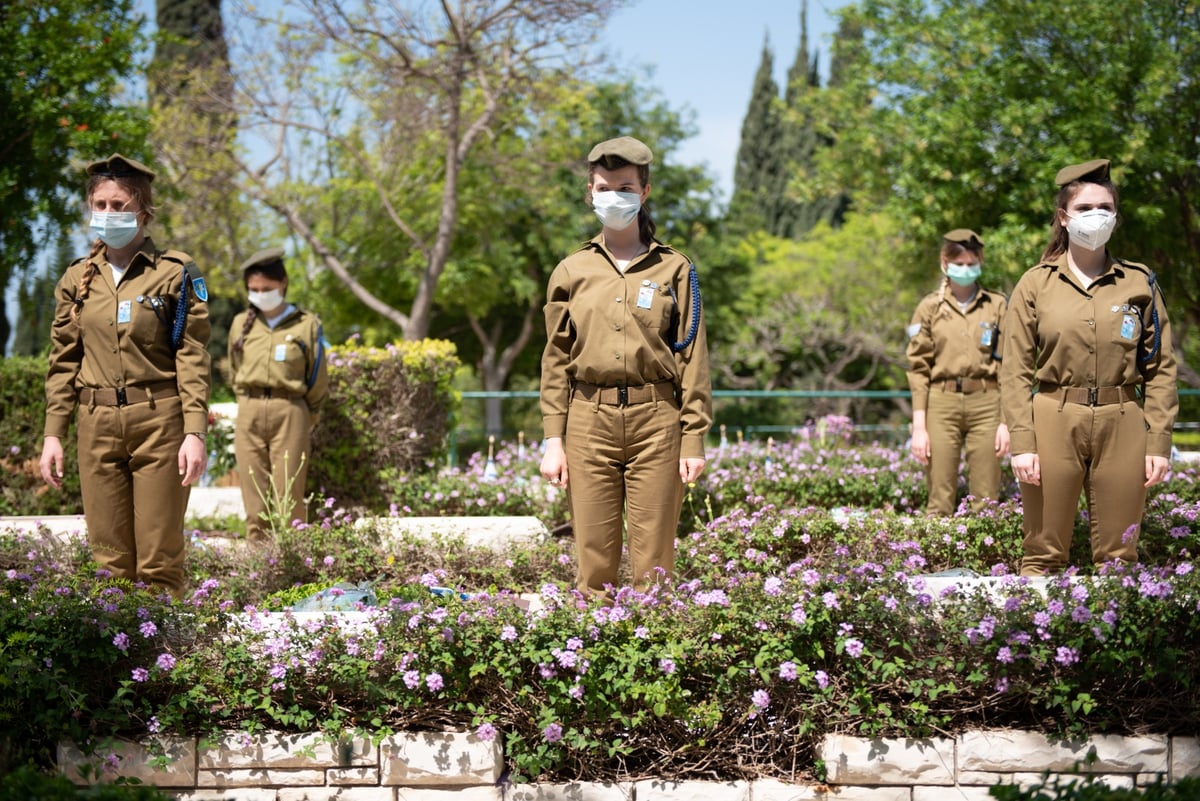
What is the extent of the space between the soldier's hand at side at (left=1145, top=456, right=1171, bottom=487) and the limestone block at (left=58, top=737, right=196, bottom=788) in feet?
13.4

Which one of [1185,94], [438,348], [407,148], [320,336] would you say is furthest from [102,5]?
[1185,94]

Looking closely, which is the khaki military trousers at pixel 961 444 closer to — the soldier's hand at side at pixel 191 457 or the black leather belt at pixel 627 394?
the black leather belt at pixel 627 394

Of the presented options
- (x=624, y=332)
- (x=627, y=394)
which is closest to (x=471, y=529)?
(x=627, y=394)

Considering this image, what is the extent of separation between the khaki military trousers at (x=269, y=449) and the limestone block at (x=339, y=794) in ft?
11.7

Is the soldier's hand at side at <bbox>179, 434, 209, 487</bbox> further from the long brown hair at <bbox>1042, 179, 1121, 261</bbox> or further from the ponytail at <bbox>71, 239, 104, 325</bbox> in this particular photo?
the long brown hair at <bbox>1042, 179, 1121, 261</bbox>

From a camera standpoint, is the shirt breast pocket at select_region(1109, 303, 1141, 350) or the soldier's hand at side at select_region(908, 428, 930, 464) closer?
the shirt breast pocket at select_region(1109, 303, 1141, 350)

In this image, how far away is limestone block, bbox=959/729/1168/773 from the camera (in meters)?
3.62

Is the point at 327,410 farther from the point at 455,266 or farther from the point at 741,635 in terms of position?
the point at 455,266

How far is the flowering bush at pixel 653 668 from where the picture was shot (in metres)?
3.67

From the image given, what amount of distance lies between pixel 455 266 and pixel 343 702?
21.0 metres

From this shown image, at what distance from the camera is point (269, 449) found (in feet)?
23.5

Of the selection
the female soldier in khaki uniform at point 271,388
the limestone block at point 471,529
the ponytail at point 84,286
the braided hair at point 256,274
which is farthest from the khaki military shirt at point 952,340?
the ponytail at point 84,286

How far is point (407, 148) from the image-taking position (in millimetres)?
19656

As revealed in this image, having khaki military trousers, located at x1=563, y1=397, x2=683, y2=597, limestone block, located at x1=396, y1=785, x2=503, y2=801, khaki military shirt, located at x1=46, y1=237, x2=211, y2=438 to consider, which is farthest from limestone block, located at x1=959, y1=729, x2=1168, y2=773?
khaki military shirt, located at x1=46, y1=237, x2=211, y2=438
